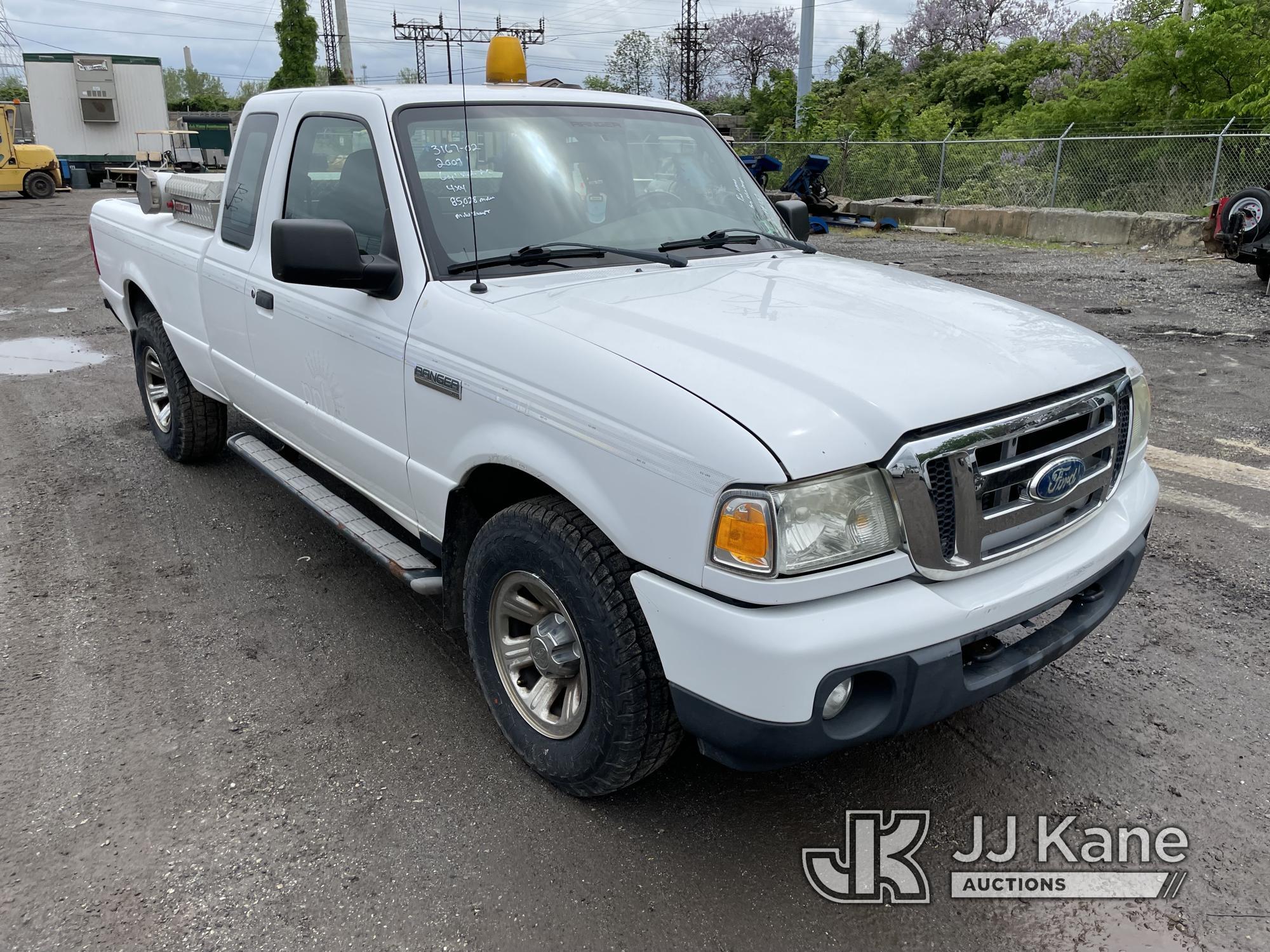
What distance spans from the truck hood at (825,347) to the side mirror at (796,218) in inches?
37.5

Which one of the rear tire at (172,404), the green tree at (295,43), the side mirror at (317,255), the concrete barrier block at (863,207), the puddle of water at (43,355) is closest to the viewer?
the side mirror at (317,255)

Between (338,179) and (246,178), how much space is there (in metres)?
0.93

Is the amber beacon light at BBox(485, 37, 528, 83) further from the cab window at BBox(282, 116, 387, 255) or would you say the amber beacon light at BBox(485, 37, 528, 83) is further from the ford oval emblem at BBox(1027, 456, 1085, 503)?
the ford oval emblem at BBox(1027, 456, 1085, 503)

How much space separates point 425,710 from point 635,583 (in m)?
1.34

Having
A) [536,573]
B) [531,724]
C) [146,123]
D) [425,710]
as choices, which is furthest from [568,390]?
[146,123]

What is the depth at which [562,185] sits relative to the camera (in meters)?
3.40

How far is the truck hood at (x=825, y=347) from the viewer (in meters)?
2.17

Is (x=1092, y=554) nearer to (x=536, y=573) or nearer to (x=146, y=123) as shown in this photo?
(x=536, y=573)

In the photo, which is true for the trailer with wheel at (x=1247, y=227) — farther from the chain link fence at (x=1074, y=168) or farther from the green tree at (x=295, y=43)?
the green tree at (x=295, y=43)

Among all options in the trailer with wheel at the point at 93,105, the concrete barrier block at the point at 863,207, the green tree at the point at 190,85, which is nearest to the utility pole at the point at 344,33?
the trailer with wheel at the point at 93,105

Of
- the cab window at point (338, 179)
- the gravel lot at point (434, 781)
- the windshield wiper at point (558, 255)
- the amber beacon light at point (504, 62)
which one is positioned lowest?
the gravel lot at point (434, 781)

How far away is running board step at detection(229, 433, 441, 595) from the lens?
10.6ft

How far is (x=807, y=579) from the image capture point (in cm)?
213

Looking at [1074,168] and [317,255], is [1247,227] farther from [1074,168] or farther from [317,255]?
[317,255]
